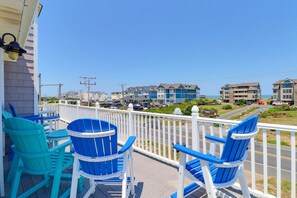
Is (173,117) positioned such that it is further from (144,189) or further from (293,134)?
(293,134)

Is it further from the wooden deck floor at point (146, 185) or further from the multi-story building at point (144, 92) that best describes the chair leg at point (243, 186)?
the multi-story building at point (144, 92)

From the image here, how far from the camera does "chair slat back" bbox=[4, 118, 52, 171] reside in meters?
1.82

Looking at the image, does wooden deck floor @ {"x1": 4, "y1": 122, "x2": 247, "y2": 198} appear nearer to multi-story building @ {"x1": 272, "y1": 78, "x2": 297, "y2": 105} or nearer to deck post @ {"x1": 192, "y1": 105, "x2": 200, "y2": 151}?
deck post @ {"x1": 192, "y1": 105, "x2": 200, "y2": 151}

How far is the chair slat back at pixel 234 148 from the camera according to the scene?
145cm

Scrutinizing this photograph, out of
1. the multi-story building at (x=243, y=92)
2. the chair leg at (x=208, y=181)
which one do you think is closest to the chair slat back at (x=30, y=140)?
the chair leg at (x=208, y=181)

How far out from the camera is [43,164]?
1923 millimetres

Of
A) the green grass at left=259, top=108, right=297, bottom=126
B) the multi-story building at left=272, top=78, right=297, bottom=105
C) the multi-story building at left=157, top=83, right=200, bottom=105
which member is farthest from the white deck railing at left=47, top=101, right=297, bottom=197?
the multi-story building at left=272, top=78, right=297, bottom=105

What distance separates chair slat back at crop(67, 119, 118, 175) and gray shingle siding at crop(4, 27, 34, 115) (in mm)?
3693

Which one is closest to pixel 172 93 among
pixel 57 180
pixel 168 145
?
pixel 168 145

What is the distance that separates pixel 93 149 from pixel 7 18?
242cm

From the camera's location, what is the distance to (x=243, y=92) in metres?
67.1

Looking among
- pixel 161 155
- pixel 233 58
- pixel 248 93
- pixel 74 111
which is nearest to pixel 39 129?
pixel 161 155

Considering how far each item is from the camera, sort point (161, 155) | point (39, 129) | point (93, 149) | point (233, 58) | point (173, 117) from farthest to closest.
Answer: point (233, 58)
point (161, 155)
point (173, 117)
point (39, 129)
point (93, 149)

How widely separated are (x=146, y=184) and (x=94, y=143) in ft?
4.30
